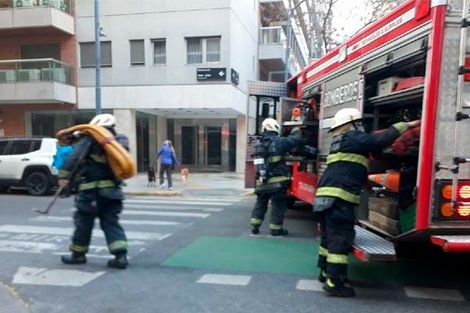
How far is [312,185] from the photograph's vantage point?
23.9ft

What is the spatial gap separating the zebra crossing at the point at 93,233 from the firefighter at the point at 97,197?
37cm

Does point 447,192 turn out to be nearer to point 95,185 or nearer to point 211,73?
point 95,185

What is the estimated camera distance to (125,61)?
19109mm

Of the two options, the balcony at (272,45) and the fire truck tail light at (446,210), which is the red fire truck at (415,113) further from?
the balcony at (272,45)

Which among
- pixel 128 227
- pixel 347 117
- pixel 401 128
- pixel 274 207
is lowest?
pixel 128 227

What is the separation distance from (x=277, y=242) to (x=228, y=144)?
16355mm

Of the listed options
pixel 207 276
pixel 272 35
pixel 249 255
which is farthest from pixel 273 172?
pixel 272 35

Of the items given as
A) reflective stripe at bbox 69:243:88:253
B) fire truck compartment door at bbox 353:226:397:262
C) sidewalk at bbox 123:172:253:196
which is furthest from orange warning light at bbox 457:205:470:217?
sidewalk at bbox 123:172:253:196

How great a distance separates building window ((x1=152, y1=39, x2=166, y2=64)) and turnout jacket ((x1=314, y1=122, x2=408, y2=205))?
1566 cm

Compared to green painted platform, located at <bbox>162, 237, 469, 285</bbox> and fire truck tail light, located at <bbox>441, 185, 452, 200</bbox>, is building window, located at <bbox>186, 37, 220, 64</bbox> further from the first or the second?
fire truck tail light, located at <bbox>441, 185, 452, 200</bbox>

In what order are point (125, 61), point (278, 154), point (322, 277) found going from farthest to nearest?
point (125, 61) < point (278, 154) < point (322, 277)

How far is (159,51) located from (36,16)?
510 cm

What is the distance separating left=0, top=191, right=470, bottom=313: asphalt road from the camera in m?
4.20

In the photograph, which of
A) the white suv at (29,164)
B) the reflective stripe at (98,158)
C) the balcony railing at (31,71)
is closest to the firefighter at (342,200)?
the reflective stripe at (98,158)
